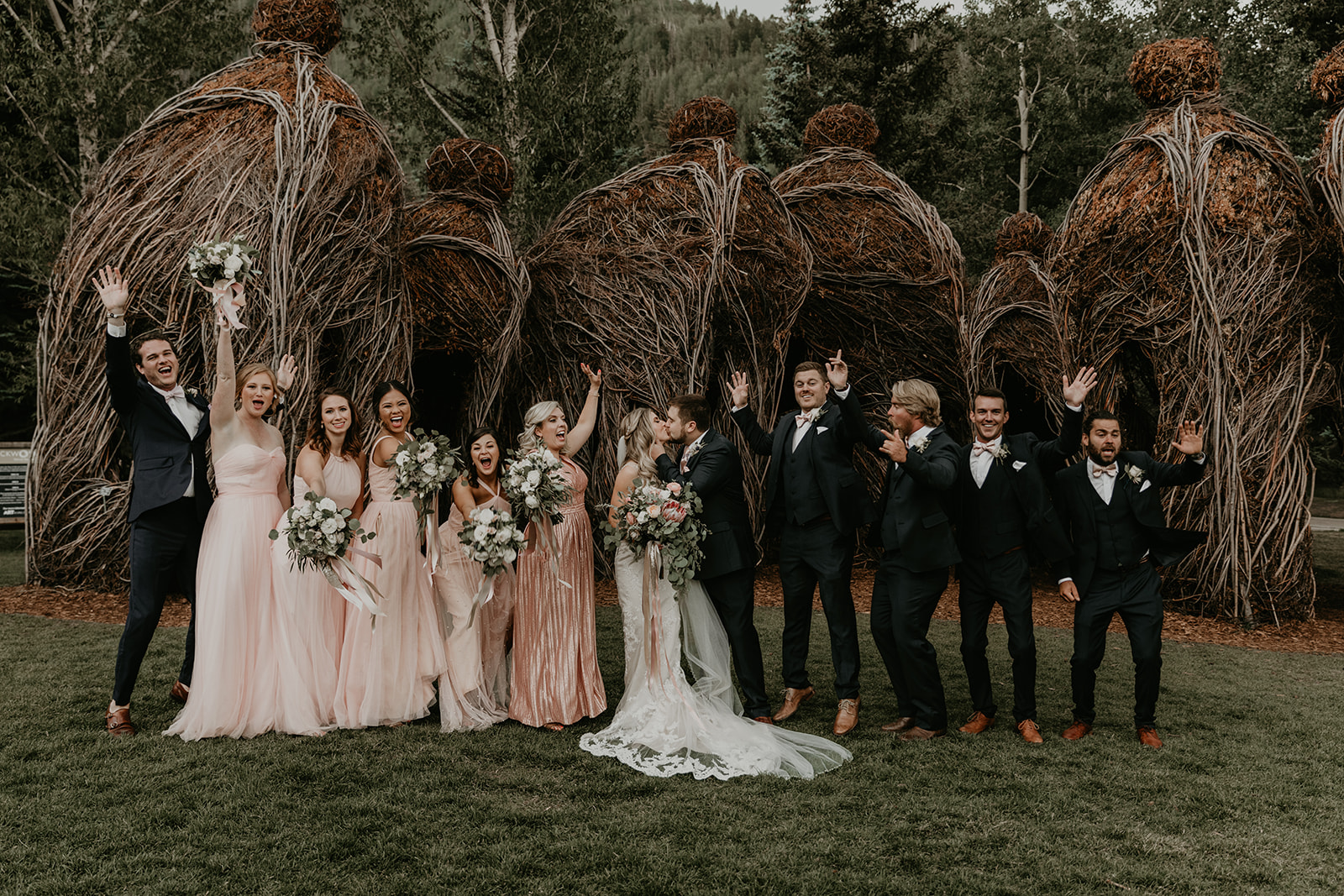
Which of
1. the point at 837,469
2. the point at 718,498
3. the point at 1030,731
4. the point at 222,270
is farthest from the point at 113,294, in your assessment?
the point at 1030,731

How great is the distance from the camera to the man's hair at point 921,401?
4973mm

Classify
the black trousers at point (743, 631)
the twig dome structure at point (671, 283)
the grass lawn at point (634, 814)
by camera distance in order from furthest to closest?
the twig dome structure at point (671, 283)
the black trousers at point (743, 631)
the grass lawn at point (634, 814)

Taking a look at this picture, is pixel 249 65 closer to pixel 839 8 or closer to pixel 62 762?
pixel 62 762

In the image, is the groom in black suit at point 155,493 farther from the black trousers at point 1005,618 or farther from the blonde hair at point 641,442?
the black trousers at point 1005,618

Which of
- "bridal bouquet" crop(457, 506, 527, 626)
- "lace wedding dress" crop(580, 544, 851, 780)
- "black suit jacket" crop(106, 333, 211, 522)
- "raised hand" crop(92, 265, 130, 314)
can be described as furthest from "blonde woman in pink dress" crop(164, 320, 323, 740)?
"lace wedding dress" crop(580, 544, 851, 780)

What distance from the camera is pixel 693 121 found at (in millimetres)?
10320

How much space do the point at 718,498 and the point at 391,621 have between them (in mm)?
2069

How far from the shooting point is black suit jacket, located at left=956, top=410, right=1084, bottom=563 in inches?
193

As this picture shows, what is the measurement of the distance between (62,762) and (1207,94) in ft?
36.8

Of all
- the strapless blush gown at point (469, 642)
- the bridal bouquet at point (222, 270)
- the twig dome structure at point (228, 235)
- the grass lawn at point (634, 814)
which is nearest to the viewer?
the grass lawn at point (634, 814)

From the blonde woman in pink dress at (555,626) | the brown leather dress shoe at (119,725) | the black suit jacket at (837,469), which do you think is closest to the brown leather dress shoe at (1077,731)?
the black suit jacket at (837,469)

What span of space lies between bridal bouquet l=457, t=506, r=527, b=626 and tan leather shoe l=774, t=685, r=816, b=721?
1.94 meters

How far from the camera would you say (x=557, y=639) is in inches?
205

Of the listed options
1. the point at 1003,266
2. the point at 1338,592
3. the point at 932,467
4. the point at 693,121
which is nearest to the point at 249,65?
the point at 693,121
